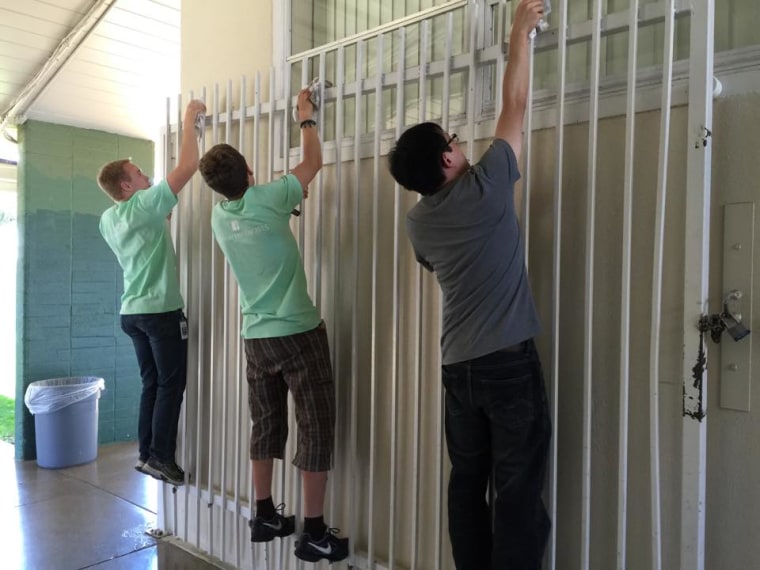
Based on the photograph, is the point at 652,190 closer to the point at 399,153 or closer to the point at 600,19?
the point at 600,19

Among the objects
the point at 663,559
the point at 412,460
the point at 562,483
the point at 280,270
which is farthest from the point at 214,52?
the point at 663,559

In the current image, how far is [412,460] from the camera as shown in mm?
2094

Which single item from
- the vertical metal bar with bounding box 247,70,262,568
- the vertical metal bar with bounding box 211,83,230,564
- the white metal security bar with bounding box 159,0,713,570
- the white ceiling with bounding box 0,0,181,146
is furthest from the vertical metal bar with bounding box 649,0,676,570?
the white ceiling with bounding box 0,0,181,146

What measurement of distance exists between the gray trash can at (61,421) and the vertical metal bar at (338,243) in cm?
283

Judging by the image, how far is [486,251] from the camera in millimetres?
1588

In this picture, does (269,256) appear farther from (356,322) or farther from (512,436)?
(512,436)

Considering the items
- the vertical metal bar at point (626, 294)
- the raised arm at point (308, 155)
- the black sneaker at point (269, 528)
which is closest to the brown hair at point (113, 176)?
the raised arm at point (308, 155)

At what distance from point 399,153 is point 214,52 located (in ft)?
5.84

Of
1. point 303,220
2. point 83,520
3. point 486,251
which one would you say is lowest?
point 83,520

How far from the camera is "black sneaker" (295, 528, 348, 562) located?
215 cm

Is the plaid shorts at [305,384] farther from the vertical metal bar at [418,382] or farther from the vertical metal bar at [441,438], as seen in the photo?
the vertical metal bar at [441,438]

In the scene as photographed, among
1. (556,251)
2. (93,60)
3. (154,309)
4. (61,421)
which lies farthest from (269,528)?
(93,60)

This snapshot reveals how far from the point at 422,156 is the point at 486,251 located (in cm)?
31

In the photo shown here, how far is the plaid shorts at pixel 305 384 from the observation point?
2.19 meters
